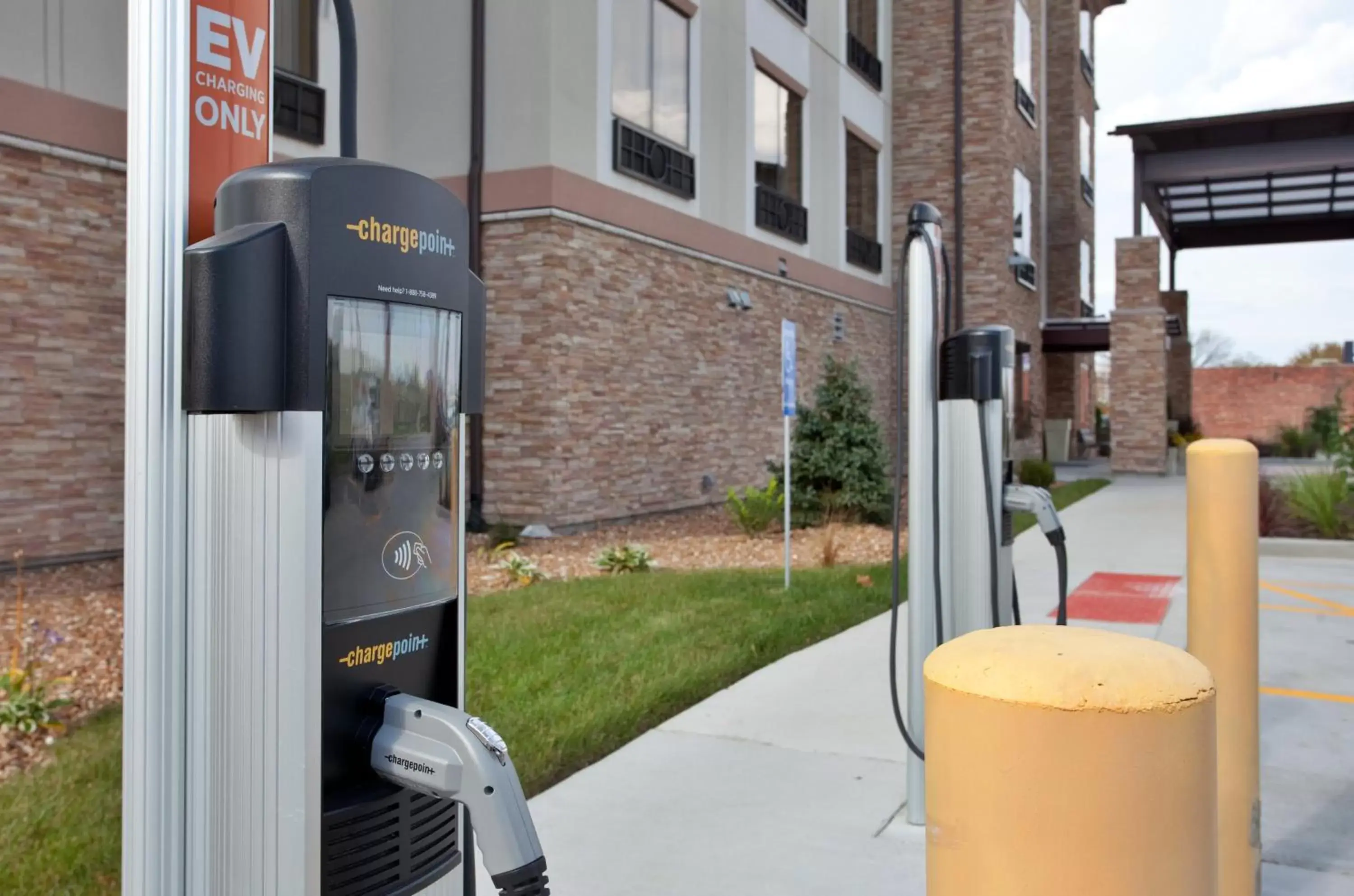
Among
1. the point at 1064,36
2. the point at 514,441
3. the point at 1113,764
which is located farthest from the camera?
the point at 1064,36

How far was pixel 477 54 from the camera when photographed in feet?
40.5

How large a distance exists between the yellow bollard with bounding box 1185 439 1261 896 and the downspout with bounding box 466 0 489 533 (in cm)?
966

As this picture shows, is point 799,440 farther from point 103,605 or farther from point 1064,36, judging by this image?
point 1064,36

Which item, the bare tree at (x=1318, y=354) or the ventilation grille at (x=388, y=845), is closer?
the ventilation grille at (x=388, y=845)

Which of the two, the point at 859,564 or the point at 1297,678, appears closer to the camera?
the point at 1297,678

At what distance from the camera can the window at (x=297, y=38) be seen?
11188 millimetres

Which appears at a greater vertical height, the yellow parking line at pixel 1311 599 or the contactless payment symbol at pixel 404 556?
the contactless payment symbol at pixel 404 556

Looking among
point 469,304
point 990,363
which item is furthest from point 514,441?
point 469,304

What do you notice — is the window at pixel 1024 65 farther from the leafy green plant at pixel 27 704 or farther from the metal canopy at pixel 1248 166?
the leafy green plant at pixel 27 704

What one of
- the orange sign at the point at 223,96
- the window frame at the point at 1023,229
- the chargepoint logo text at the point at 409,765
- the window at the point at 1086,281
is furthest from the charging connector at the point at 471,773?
the window at the point at 1086,281

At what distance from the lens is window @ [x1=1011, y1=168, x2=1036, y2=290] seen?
24.4m

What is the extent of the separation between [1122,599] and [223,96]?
875 centimetres

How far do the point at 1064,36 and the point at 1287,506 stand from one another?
2201 centimetres

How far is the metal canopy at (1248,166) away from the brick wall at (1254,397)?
10754 millimetres
